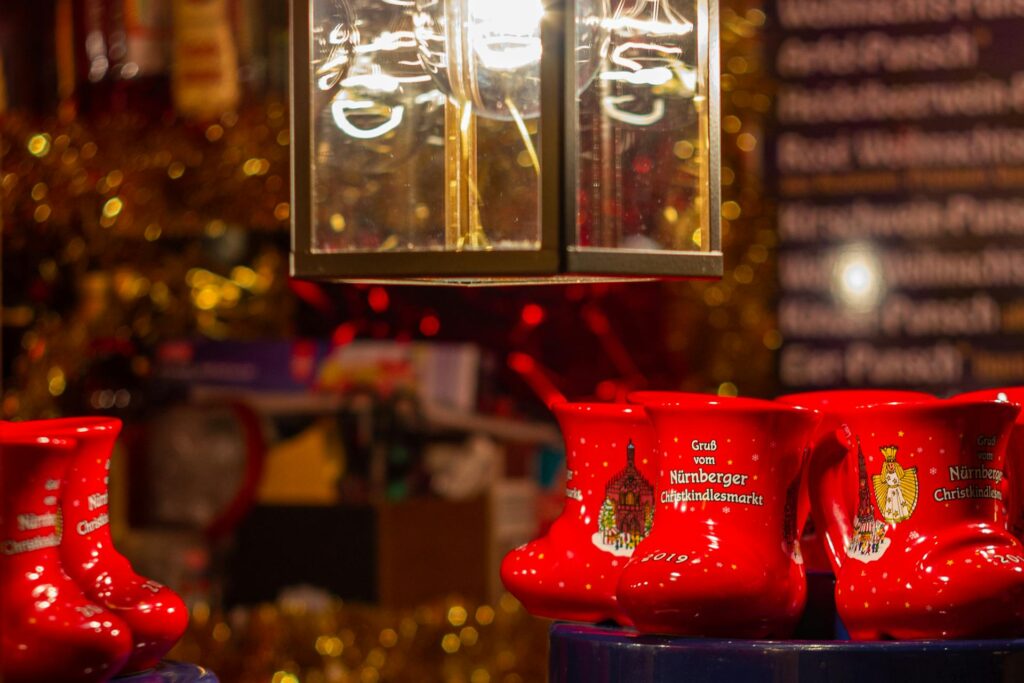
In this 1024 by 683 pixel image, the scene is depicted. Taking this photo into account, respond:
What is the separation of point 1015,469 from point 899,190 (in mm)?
1029

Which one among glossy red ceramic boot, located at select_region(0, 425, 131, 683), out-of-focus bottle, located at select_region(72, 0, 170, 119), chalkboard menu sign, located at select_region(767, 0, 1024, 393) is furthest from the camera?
out-of-focus bottle, located at select_region(72, 0, 170, 119)

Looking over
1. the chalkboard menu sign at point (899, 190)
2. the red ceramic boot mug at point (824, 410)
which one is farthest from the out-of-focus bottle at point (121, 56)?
the red ceramic boot mug at point (824, 410)

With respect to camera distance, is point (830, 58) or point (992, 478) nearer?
point (992, 478)

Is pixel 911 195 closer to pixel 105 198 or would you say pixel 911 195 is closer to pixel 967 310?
pixel 967 310

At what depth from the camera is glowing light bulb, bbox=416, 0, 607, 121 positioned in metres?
0.75

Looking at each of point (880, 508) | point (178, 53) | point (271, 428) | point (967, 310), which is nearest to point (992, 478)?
point (880, 508)

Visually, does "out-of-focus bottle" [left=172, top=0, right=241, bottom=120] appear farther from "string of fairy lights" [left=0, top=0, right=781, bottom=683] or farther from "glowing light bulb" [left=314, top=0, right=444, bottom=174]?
"glowing light bulb" [left=314, top=0, right=444, bottom=174]

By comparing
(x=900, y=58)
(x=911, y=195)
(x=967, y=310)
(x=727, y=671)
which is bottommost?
(x=727, y=671)

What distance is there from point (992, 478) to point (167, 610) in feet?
1.52

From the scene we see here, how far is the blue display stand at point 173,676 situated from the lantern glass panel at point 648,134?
0.32m

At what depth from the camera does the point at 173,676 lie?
759 millimetres

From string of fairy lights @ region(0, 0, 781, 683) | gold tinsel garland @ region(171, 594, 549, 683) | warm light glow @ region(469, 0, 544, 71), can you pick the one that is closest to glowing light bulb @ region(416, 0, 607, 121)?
warm light glow @ region(469, 0, 544, 71)

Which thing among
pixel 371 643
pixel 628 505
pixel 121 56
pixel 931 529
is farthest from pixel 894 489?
pixel 121 56

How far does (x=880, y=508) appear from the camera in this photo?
780mm
